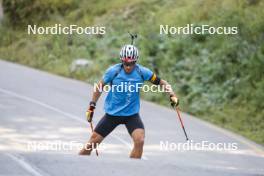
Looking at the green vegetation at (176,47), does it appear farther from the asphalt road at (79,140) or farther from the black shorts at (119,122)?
the black shorts at (119,122)

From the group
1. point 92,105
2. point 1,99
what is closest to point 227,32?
point 1,99

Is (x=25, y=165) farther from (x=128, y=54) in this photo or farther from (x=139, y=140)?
(x=128, y=54)

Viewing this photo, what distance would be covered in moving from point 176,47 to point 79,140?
880 centimetres

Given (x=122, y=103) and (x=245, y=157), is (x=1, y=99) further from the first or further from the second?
(x=122, y=103)

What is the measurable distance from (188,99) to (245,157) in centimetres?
712

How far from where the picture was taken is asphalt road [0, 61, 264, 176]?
477 inches

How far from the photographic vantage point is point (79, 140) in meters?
17.9

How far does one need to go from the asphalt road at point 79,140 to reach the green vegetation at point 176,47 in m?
1.27

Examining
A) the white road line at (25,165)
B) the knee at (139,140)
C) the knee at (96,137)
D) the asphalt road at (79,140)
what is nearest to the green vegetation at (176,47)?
the asphalt road at (79,140)

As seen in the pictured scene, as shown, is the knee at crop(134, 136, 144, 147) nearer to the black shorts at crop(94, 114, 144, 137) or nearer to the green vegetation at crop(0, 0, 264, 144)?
the black shorts at crop(94, 114, 144, 137)

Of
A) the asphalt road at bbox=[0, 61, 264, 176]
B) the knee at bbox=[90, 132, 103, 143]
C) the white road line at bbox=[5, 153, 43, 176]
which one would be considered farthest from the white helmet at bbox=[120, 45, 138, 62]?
the white road line at bbox=[5, 153, 43, 176]

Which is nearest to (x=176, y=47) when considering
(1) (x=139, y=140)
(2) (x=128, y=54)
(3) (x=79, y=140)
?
(3) (x=79, y=140)

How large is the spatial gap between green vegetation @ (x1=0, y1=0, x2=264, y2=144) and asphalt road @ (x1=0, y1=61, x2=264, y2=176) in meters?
1.27

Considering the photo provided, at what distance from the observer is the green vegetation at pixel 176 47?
22681mm
